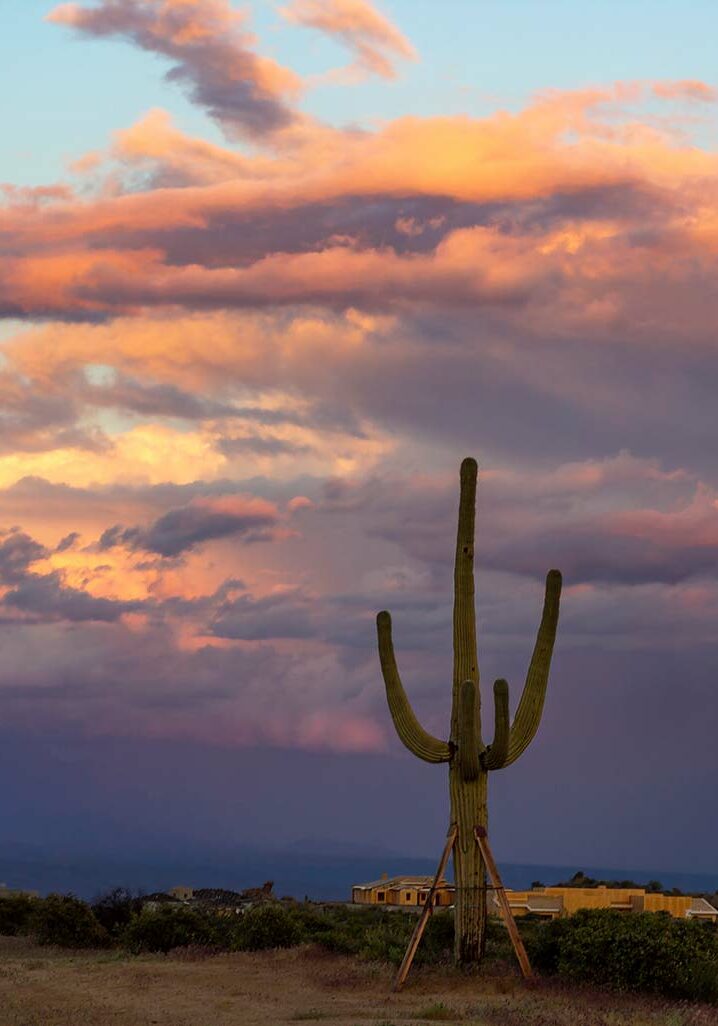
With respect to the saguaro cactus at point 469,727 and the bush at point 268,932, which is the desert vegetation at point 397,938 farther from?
the saguaro cactus at point 469,727

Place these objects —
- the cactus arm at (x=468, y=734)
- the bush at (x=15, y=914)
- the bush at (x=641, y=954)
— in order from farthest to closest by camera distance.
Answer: the bush at (x=15, y=914) < the cactus arm at (x=468, y=734) < the bush at (x=641, y=954)

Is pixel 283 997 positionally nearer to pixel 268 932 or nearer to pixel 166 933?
pixel 268 932

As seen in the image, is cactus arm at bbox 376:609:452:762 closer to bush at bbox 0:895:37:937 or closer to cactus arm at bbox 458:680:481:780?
cactus arm at bbox 458:680:481:780

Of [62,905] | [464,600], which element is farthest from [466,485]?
[62,905]

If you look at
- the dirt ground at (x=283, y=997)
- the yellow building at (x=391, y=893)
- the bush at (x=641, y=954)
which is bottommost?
the yellow building at (x=391, y=893)

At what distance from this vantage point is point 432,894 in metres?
24.2

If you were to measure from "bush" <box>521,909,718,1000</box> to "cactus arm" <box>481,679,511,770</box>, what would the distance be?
3.18 meters

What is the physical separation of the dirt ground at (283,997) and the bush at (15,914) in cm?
775

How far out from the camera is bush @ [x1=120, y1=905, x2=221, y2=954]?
3100cm

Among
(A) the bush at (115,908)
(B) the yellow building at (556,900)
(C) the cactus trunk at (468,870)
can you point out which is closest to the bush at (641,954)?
(C) the cactus trunk at (468,870)

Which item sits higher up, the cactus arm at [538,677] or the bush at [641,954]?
the cactus arm at [538,677]

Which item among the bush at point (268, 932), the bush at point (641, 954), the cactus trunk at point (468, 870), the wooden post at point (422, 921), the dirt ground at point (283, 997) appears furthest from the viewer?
the bush at point (268, 932)

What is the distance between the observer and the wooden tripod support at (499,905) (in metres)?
23.7

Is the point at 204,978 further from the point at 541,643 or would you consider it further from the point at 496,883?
the point at 541,643
